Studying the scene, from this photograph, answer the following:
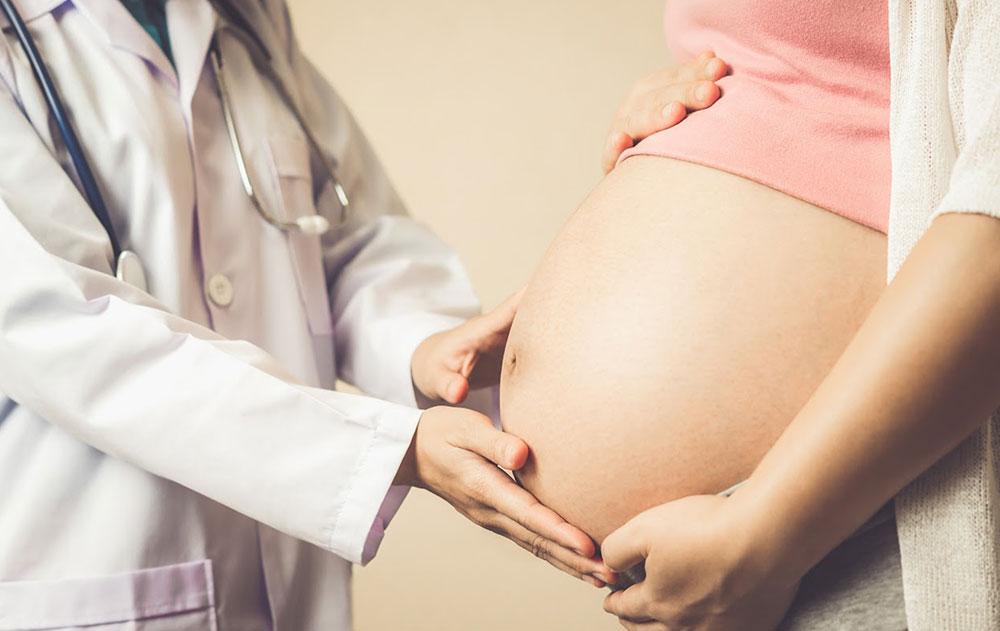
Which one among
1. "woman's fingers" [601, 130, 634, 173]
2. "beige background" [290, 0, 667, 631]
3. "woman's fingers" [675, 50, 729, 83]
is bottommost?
"beige background" [290, 0, 667, 631]

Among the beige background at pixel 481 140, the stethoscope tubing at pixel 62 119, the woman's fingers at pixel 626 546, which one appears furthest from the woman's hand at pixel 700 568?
the beige background at pixel 481 140

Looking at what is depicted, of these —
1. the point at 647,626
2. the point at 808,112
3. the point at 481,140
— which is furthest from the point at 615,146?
the point at 481,140

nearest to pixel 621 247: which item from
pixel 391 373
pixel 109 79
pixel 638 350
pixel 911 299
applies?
pixel 638 350

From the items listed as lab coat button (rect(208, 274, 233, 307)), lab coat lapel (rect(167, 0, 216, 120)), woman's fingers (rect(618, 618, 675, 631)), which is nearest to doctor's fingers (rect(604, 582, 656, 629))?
woman's fingers (rect(618, 618, 675, 631))

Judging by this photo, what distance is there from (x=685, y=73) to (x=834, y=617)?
1.37 feet

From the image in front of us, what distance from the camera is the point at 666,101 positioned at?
2.09ft

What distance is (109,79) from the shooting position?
2.62 ft

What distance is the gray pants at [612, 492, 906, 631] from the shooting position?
484 mm

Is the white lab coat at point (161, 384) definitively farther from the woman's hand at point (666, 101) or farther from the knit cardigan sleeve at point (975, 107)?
the knit cardigan sleeve at point (975, 107)

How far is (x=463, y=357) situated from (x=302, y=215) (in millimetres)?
285

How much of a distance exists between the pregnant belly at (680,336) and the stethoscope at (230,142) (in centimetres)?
41

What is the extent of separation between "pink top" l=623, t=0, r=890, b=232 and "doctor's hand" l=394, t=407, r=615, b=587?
0.85ft

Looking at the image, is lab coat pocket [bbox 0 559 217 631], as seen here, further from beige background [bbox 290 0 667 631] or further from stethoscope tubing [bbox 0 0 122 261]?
beige background [bbox 290 0 667 631]

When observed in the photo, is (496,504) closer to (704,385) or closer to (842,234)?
(704,385)
